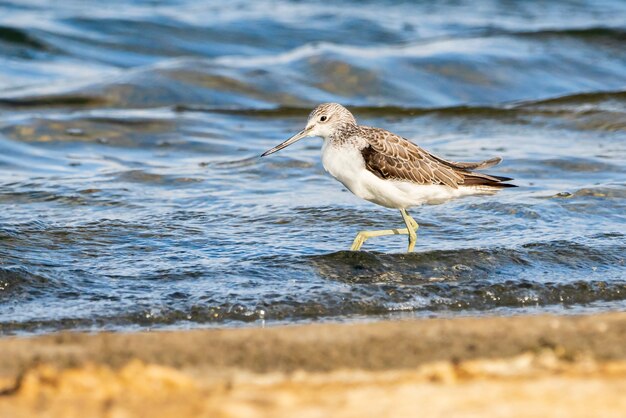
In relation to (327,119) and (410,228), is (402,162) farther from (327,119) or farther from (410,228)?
(327,119)

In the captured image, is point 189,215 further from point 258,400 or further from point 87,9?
point 87,9

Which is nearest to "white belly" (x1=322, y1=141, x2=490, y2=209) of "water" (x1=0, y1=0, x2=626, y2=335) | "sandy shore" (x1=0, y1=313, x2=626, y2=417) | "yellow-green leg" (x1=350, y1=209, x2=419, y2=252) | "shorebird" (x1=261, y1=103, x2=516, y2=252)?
"shorebird" (x1=261, y1=103, x2=516, y2=252)

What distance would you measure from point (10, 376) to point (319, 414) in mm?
1403

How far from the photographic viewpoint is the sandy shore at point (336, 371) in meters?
3.90

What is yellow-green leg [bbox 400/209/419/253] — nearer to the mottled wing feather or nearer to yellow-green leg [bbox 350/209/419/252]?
yellow-green leg [bbox 350/209/419/252]

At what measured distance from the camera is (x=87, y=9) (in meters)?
19.5

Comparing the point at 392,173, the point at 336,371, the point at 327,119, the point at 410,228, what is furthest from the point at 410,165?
the point at 336,371

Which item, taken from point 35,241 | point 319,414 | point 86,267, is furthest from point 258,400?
point 35,241

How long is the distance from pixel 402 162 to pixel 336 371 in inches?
142

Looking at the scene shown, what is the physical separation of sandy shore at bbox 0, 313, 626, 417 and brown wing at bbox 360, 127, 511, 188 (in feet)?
9.24

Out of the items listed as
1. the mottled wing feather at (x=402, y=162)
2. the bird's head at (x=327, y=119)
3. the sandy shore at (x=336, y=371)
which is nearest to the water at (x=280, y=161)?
the mottled wing feather at (x=402, y=162)

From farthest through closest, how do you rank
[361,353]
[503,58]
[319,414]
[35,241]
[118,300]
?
1. [503,58]
2. [35,241]
3. [118,300]
4. [361,353]
5. [319,414]

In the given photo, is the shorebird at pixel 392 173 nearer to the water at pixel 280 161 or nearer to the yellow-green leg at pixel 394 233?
the yellow-green leg at pixel 394 233

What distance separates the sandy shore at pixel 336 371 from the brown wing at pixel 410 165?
9.24 feet
